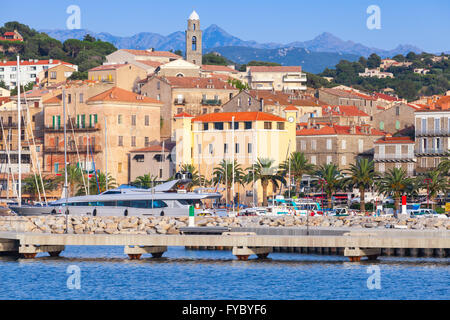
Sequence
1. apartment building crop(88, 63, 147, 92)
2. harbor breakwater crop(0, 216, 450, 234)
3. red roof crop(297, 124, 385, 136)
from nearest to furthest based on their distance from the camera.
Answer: harbor breakwater crop(0, 216, 450, 234) → red roof crop(297, 124, 385, 136) → apartment building crop(88, 63, 147, 92)

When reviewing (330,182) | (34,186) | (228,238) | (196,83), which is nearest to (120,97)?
(34,186)

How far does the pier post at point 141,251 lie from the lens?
4844 centimetres

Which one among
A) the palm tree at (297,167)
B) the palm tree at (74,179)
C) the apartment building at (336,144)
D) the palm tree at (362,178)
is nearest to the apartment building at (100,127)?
the palm tree at (74,179)

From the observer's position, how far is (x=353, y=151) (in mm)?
99625

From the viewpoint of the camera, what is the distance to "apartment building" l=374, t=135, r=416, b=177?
9362 cm

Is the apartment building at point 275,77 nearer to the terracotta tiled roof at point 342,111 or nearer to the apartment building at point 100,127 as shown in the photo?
the terracotta tiled roof at point 342,111

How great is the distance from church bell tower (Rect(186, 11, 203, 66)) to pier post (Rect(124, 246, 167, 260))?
363 ft

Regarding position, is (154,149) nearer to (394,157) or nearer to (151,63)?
(394,157)

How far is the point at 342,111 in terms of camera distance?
389 ft

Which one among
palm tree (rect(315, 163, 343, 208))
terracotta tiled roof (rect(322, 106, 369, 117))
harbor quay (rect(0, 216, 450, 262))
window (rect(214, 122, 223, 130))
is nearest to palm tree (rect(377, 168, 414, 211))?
palm tree (rect(315, 163, 343, 208))

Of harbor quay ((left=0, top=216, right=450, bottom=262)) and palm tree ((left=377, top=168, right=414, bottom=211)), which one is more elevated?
palm tree ((left=377, top=168, right=414, bottom=211))

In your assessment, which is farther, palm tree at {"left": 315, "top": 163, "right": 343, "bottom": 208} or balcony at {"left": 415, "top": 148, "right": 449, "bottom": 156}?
balcony at {"left": 415, "top": 148, "right": 449, "bottom": 156}

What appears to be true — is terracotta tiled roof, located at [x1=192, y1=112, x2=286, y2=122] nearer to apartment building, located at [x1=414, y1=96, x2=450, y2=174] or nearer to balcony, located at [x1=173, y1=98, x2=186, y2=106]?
apartment building, located at [x1=414, y1=96, x2=450, y2=174]

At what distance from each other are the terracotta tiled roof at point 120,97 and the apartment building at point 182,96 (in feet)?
17.4
